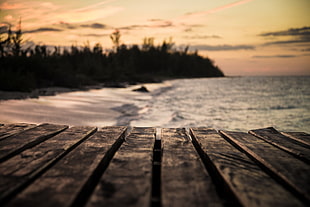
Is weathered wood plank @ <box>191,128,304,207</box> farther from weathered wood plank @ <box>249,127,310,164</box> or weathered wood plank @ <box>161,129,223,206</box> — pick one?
weathered wood plank @ <box>249,127,310,164</box>

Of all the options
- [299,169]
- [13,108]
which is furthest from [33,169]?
[13,108]

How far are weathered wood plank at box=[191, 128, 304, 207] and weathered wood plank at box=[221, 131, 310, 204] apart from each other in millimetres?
47

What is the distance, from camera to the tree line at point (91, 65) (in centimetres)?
1027

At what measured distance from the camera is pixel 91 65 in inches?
1014

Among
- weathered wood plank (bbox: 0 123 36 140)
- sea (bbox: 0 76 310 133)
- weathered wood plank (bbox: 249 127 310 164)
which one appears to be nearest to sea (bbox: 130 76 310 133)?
sea (bbox: 0 76 310 133)

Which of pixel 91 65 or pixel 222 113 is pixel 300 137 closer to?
pixel 222 113

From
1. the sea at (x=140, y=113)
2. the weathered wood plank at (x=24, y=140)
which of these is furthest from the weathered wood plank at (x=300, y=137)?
the sea at (x=140, y=113)

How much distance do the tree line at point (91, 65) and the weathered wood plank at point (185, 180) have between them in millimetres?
8137

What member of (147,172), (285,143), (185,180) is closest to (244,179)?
(185,180)

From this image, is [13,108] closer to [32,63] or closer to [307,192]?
[307,192]

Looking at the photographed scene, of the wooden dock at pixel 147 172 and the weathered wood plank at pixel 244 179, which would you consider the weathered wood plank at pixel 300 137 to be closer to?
the wooden dock at pixel 147 172

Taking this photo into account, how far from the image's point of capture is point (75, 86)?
1280 cm

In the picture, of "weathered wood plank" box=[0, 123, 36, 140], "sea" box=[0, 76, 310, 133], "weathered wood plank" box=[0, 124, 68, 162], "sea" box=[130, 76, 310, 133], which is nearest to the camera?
"weathered wood plank" box=[0, 124, 68, 162]

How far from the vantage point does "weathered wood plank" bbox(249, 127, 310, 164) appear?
53.9 inches
